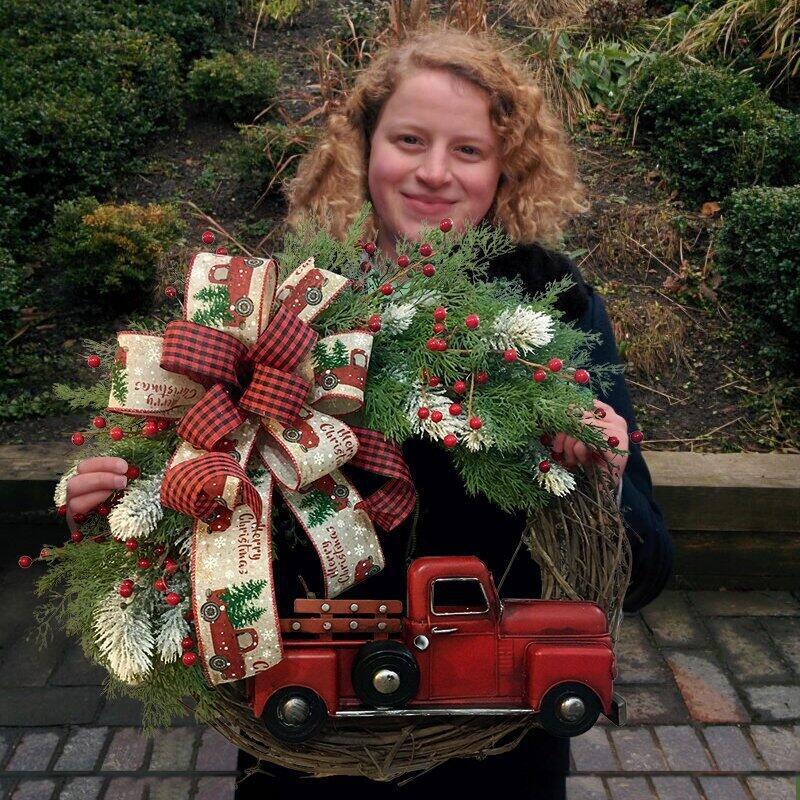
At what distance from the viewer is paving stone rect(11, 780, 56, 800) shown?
304 centimetres

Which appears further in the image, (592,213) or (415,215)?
(592,213)

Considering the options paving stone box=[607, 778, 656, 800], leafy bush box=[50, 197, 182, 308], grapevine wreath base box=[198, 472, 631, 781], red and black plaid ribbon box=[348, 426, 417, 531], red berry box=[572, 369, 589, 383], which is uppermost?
red berry box=[572, 369, 589, 383]

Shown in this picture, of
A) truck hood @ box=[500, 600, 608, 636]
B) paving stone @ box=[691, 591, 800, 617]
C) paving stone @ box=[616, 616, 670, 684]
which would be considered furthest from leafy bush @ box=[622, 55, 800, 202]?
truck hood @ box=[500, 600, 608, 636]

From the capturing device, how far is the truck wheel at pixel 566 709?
1.36 m

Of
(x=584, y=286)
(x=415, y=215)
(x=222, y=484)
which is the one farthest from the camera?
(x=584, y=286)

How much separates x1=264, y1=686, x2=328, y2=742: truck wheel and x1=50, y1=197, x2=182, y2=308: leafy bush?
361 centimetres

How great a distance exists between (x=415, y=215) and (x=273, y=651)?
980mm

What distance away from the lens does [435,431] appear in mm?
Answer: 1354

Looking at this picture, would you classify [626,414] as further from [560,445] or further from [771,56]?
[771,56]

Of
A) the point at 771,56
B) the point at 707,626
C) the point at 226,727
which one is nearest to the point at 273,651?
the point at 226,727

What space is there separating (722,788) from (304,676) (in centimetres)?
240

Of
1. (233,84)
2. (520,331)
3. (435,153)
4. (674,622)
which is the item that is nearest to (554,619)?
(520,331)

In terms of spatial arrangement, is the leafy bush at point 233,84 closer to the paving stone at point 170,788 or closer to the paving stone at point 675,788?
the paving stone at point 170,788

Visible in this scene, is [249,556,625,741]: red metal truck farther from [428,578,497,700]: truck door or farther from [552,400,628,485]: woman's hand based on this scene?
[552,400,628,485]: woman's hand
